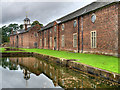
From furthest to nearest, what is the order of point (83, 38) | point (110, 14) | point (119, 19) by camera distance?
point (83, 38) → point (110, 14) → point (119, 19)

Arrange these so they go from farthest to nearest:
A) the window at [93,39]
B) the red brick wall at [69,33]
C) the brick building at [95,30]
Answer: the red brick wall at [69,33], the window at [93,39], the brick building at [95,30]

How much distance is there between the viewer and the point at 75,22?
21.4 meters

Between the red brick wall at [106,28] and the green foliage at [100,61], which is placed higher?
the red brick wall at [106,28]

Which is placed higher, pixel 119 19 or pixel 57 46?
pixel 119 19

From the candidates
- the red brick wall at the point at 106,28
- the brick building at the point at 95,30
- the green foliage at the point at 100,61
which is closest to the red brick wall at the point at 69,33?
the brick building at the point at 95,30

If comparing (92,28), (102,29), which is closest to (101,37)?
(102,29)

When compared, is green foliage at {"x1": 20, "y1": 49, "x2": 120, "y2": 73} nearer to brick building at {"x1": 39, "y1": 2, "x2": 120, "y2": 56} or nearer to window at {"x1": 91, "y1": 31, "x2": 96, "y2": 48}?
brick building at {"x1": 39, "y1": 2, "x2": 120, "y2": 56}

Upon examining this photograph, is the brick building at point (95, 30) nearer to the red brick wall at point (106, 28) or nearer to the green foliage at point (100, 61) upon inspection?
the red brick wall at point (106, 28)

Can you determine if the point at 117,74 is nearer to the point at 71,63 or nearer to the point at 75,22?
the point at 71,63

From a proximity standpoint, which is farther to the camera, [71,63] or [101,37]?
[101,37]

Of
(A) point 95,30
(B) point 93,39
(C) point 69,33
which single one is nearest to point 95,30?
(A) point 95,30

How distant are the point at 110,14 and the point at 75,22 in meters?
7.71

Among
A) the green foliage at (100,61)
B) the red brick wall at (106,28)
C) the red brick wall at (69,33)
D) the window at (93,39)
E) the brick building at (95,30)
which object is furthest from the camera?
the red brick wall at (69,33)

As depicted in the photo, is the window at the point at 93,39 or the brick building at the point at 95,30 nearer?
the brick building at the point at 95,30
